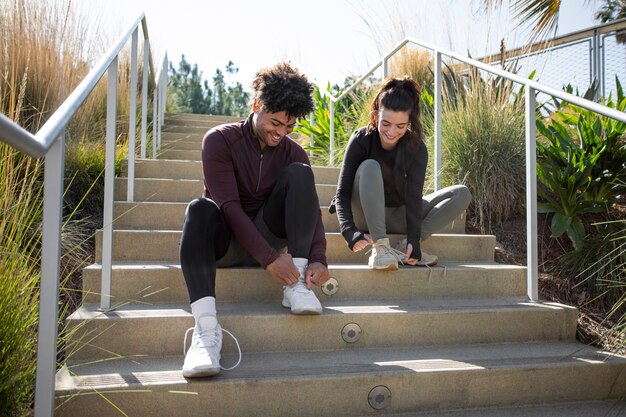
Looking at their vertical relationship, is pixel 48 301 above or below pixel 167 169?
below

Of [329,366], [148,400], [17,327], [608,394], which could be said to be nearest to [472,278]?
[608,394]

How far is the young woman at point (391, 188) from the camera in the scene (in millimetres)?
2168

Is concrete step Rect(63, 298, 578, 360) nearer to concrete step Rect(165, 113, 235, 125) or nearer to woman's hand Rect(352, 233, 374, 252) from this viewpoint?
woman's hand Rect(352, 233, 374, 252)

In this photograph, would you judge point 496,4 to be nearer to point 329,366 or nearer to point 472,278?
point 472,278

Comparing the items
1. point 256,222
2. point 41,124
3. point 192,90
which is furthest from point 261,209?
point 192,90

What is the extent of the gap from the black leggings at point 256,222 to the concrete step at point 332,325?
7.3 inches

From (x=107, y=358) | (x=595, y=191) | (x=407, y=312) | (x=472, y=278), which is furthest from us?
(x=595, y=191)

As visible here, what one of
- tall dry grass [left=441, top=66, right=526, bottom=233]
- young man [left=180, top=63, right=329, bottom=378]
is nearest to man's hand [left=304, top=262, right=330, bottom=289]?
young man [left=180, top=63, right=329, bottom=378]

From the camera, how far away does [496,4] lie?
5.04 m

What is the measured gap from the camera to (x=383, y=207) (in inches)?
85.7

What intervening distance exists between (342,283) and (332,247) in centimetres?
30

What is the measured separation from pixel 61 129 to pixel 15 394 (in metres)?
0.62

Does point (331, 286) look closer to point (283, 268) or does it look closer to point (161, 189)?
point (283, 268)

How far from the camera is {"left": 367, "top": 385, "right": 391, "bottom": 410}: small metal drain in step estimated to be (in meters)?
1.56
